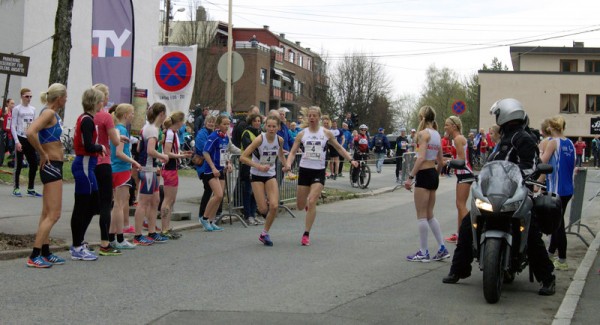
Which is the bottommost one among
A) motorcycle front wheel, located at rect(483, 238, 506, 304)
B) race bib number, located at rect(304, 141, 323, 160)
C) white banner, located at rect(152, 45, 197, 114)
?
motorcycle front wheel, located at rect(483, 238, 506, 304)

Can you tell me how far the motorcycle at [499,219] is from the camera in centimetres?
711

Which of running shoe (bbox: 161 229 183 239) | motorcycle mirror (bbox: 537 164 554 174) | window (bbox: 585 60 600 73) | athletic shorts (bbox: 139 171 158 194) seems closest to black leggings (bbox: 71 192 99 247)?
athletic shorts (bbox: 139 171 158 194)

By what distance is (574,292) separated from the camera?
307 inches

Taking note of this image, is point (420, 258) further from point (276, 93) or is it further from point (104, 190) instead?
point (276, 93)

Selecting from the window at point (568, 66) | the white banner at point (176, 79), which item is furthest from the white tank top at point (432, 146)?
the window at point (568, 66)

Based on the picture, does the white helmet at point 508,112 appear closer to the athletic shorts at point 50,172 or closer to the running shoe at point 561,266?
the running shoe at point 561,266

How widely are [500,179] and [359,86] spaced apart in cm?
7611

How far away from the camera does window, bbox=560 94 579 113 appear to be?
201 ft

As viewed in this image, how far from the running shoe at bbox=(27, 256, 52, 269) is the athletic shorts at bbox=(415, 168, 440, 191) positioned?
4.65 metres

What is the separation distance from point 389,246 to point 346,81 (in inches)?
2859

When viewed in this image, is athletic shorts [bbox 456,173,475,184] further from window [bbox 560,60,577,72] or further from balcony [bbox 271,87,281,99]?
balcony [bbox 271,87,281,99]

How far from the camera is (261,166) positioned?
11328mm

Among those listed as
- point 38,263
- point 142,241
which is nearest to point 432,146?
point 142,241

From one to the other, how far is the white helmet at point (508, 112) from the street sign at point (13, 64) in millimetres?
10445
